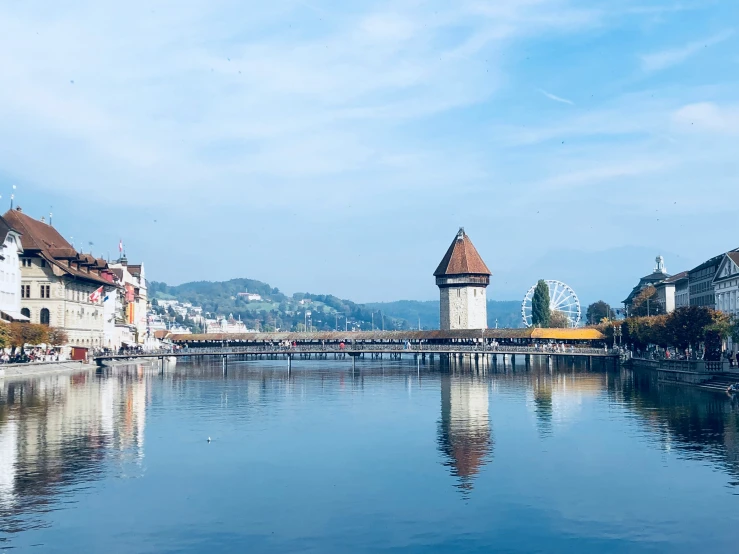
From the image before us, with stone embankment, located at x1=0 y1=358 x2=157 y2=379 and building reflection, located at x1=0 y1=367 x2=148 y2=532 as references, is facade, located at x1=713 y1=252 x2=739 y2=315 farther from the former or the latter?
stone embankment, located at x1=0 y1=358 x2=157 y2=379

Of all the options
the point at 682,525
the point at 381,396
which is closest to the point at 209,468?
the point at 682,525

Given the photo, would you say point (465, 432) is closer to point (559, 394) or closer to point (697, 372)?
point (559, 394)

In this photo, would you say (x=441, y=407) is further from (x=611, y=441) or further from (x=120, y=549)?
(x=120, y=549)

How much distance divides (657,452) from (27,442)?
77.0ft

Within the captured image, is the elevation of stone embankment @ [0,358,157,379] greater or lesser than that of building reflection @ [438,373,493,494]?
greater

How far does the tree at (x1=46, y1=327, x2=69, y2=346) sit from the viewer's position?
264 feet

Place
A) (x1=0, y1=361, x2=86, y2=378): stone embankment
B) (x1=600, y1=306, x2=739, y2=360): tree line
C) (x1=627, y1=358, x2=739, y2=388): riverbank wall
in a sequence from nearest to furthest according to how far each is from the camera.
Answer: (x1=627, y1=358, x2=739, y2=388): riverbank wall < (x1=0, y1=361, x2=86, y2=378): stone embankment < (x1=600, y1=306, x2=739, y2=360): tree line

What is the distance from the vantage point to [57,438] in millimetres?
36250

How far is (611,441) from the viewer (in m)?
36.3

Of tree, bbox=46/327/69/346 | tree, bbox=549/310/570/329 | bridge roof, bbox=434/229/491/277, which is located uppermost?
bridge roof, bbox=434/229/491/277

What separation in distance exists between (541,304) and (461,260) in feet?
112

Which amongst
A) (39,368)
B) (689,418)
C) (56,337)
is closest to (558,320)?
(56,337)

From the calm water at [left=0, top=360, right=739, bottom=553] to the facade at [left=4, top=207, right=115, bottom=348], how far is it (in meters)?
37.4

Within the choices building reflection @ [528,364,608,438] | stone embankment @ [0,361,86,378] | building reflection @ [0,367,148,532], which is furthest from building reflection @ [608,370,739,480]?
stone embankment @ [0,361,86,378]
